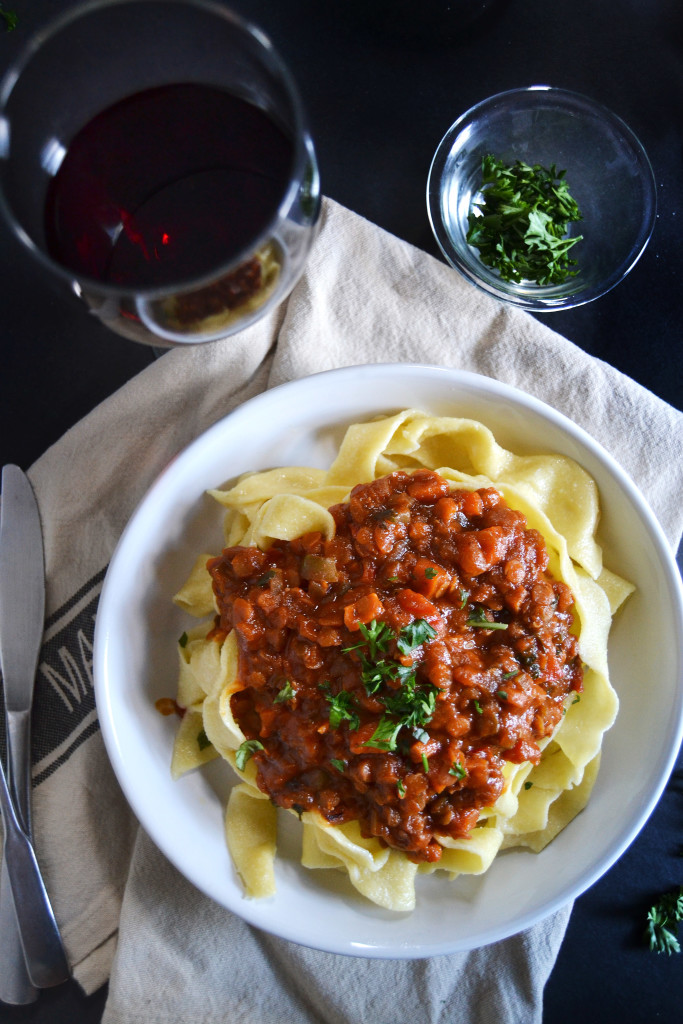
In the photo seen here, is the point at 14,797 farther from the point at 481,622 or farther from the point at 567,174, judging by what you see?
the point at 567,174

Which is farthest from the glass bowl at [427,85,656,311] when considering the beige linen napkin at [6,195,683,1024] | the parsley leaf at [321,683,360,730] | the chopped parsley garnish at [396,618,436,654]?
the parsley leaf at [321,683,360,730]

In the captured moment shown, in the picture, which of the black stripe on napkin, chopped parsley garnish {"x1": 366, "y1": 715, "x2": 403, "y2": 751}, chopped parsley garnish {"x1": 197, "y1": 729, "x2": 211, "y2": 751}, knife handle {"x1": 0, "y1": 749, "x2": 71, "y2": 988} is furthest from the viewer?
the black stripe on napkin

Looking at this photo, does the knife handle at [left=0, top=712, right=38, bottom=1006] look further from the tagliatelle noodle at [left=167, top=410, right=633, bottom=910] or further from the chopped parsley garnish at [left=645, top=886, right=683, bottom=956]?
the chopped parsley garnish at [left=645, top=886, right=683, bottom=956]

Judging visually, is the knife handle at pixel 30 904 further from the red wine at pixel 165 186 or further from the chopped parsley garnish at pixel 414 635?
the red wine at pixel 165 186

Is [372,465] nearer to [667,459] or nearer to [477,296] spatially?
[477,296]

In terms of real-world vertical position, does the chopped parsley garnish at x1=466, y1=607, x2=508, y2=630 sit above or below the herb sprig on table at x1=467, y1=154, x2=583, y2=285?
below

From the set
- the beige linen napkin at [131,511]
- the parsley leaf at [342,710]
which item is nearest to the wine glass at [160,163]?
the beige linen napkin at [131,511]

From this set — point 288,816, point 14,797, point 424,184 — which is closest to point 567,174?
point 424,184
